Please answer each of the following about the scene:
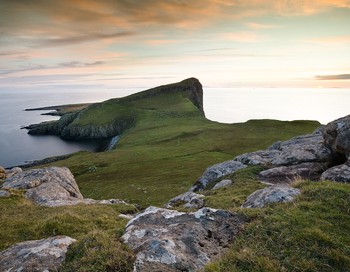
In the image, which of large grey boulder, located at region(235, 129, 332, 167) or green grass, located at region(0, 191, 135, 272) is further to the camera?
large grey boulder, located at region(235, 129, 332, 167)

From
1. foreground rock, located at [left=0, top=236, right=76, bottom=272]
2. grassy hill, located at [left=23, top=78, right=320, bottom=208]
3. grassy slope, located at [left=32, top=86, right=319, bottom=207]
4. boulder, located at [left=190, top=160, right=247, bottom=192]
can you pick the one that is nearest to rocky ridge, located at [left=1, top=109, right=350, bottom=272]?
foreground rock, located at [left=0, top=236, right=76, bottom=272]

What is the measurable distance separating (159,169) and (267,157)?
4067cm

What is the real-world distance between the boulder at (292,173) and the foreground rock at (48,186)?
16704mm

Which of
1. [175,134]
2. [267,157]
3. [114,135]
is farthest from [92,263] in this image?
[114,135]

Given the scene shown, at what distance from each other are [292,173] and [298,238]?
Answer: 65.5 feet

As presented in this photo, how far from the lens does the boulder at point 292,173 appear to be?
29125mm

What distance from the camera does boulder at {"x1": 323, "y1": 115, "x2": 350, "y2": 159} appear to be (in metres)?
28.1

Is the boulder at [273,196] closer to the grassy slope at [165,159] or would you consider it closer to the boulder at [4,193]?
the boulder at [4,193]

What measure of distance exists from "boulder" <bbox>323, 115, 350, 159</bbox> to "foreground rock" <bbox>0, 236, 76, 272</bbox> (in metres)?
26.6

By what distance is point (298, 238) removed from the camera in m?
11.6

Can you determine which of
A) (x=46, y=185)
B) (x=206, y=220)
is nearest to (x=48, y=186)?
(x=46, y=185)

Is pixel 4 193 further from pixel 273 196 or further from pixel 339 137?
pixel 339 137

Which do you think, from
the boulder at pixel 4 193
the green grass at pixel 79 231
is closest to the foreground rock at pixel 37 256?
the green grass at pixel 79 231

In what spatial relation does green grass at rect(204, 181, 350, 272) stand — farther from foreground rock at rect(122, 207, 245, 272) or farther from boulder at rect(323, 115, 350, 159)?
boulder at rect(323, 115, 350, 159)
